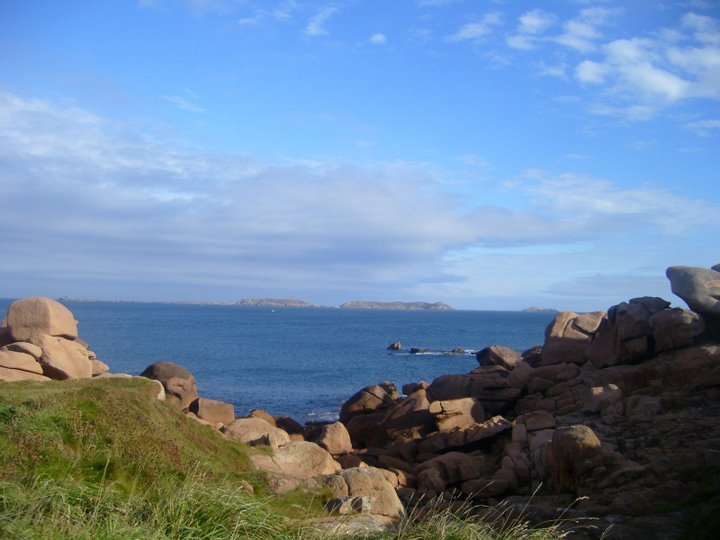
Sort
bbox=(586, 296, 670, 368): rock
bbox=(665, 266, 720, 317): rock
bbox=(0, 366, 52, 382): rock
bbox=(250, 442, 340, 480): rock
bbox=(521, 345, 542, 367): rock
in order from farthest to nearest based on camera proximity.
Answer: bbox=(521, 345, 542, 367): rock → bbox=(586, 296, 670, 368): rock → bbox=(665, 266, 720, 317): rock → bbox=(0, 366, 52, 382): rock → bbox=(250, 442, 340, 480): rock

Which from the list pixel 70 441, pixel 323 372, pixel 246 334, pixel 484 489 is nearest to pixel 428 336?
pixel 246 334

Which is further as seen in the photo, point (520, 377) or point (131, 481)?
point (520, 377)

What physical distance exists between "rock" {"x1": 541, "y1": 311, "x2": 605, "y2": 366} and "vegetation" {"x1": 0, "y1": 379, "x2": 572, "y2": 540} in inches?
831

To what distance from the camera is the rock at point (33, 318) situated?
30.0 meters

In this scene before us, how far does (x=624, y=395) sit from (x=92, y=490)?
23742 millimetres

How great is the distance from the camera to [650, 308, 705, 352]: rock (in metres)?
29.9

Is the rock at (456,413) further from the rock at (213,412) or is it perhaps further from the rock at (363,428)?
the rock at (213,412)

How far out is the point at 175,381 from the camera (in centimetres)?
3338

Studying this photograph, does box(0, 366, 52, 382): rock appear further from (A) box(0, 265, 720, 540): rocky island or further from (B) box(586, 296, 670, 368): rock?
(B) box(586, 296, 670, 368): rock

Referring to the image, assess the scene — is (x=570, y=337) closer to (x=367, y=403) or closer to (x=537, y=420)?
(x=537, y=420)

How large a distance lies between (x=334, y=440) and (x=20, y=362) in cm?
1209

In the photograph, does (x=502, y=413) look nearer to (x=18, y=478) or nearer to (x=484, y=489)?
(x=484, y=489)

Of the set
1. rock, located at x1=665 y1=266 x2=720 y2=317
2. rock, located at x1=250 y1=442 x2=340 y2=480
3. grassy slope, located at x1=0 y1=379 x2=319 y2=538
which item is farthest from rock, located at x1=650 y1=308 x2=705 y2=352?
grassy slope, located at x1=0 y1=379 x2=319 y2=538

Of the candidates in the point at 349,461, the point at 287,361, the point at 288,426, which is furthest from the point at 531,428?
the point at 287,361
